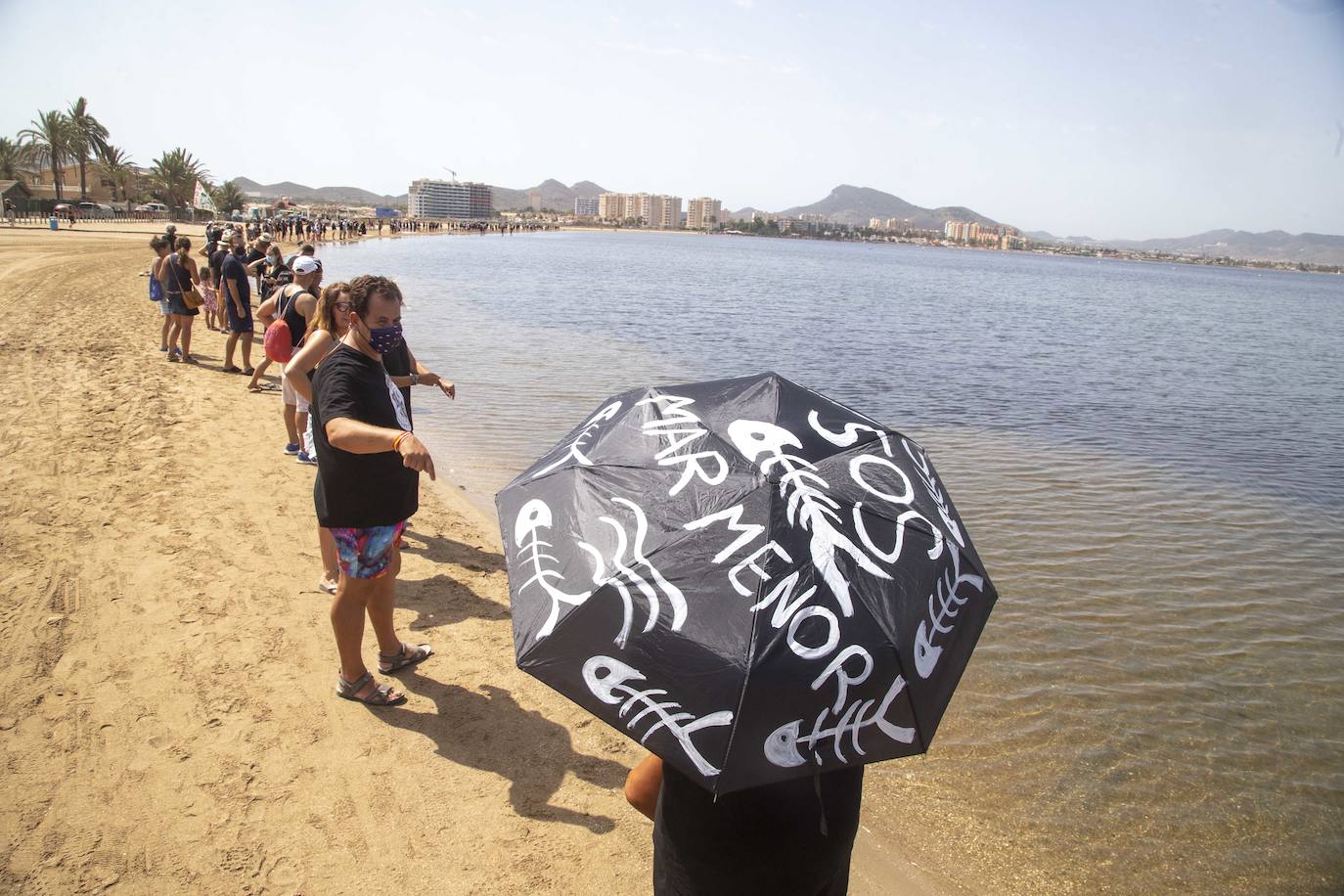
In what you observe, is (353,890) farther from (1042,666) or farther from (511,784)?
(1042,666)

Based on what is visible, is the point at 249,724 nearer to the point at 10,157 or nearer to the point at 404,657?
the point at 404,657

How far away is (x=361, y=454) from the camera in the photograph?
127 inches

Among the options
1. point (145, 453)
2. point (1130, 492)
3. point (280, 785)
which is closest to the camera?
point (280, 785)

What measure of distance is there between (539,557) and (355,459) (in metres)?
1.85

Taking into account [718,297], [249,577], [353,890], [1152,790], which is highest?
[718,297]

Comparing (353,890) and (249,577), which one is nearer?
(353,890)

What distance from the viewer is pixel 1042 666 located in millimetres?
5273

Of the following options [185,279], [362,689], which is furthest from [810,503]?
[185,279]

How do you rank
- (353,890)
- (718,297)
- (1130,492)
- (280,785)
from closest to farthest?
(353,890) < (280,785) < (1130,492) < (718,297)

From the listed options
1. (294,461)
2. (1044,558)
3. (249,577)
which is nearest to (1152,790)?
(1044,558)

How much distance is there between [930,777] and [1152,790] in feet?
4.30

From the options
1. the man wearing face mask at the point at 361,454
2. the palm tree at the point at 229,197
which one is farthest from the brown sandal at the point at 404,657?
the palm tree at the point at 229,197

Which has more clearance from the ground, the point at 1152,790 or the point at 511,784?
the point at 511,784

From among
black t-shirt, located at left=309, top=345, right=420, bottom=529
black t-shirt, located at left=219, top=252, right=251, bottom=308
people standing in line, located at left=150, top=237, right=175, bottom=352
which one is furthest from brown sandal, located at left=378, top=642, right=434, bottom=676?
people standing in line, located at left=150, top=237, right=175, bottom=352
